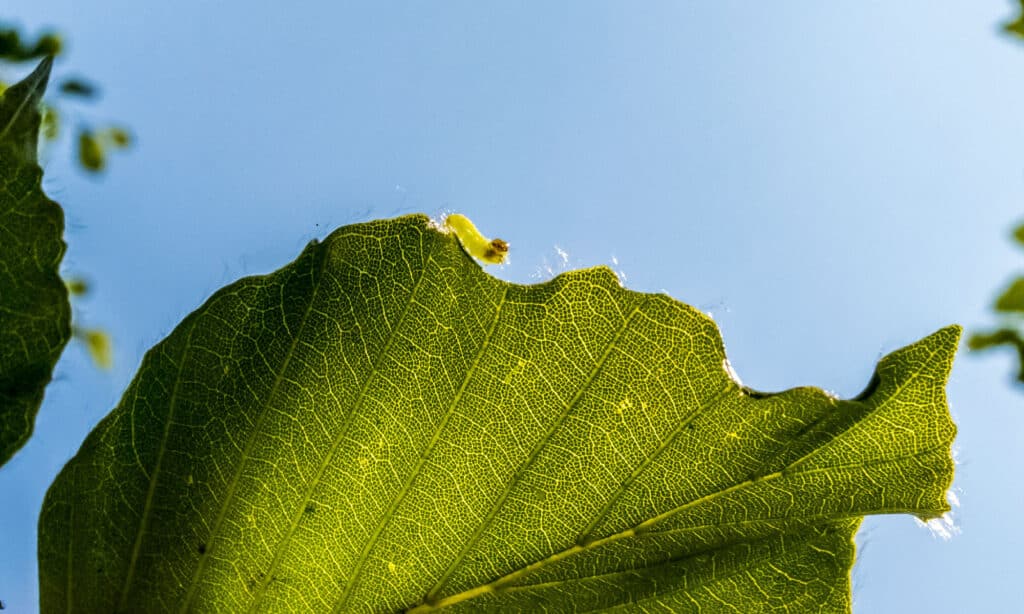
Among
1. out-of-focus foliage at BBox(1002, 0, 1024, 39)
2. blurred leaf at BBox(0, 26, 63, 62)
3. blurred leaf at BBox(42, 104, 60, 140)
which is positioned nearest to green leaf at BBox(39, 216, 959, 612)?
blurred leaf at BBox(42, 104, 60, 140)

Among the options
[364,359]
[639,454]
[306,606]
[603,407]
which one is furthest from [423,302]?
[306,606]

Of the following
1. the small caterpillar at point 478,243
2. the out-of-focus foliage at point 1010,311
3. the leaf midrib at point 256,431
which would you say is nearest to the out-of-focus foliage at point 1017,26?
the out-of-focus foliage at point 1010,311

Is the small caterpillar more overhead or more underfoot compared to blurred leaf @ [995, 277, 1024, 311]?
more overhead

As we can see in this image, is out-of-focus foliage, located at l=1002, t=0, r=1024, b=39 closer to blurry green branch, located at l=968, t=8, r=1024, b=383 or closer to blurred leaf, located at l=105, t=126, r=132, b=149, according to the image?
blurry green branch, located at l=968, t=8, r=1024, b=383

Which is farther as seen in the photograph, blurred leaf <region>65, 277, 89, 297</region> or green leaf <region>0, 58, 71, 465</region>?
blurred leaf <region>65, 277, 89, 297</region>

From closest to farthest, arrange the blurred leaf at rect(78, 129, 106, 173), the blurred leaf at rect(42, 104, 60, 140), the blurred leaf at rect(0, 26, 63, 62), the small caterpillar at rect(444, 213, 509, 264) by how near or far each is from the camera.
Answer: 1. the blurred leaf at rect(42, 104, 60, 140)
2. the small caterpillar at rect(444, 213, 509, 264)
3. the blurred leaf at rect(0, 26, 63, 62)
4. the blurred leaf at rect(78, 129, 106, 173)

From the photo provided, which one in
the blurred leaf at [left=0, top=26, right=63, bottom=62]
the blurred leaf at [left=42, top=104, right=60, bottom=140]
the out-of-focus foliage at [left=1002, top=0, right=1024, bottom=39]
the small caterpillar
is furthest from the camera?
the blurred leaf at [left=0, top=26, right=63, bottom=62]

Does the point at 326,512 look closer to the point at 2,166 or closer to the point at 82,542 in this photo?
the point at 82,542
